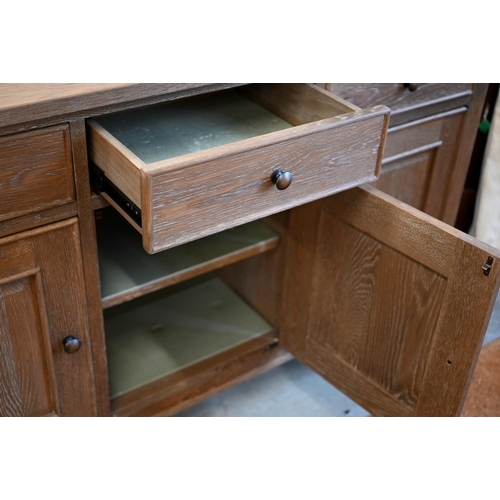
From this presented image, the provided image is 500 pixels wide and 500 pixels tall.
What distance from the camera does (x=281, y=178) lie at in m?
0.79

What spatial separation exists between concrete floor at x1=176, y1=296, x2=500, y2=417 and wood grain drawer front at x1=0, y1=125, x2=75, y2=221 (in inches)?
21.3

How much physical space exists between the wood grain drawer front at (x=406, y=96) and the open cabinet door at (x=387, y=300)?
0.18 m

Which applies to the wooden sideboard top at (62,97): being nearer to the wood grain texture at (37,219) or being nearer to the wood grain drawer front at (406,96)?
the wood grain texture at (37,219)

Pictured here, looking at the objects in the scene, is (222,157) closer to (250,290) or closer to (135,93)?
(135,93)

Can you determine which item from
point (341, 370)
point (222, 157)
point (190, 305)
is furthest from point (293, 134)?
point (190, 305)

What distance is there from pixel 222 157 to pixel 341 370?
0.46 meters

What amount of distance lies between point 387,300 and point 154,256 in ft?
1.11

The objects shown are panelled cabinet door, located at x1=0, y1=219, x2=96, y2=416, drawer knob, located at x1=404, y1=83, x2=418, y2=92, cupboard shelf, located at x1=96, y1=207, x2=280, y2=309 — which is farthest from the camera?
drawer knob, located at x1=404, y1=83, x2=418, y2=92

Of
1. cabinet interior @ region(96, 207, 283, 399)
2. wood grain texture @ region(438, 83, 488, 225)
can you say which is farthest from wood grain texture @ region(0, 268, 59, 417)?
wood grain texture @ region(438, 83, 488, 225)

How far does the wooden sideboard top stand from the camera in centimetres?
71

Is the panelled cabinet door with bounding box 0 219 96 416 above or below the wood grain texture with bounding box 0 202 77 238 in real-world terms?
below

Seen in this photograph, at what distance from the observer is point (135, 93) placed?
778mm

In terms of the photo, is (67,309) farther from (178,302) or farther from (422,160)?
(422,160)

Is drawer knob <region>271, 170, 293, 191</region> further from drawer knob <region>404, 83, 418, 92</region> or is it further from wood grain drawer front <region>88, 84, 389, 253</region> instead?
drawer knob <region>404, 83, 418, 92</region>
